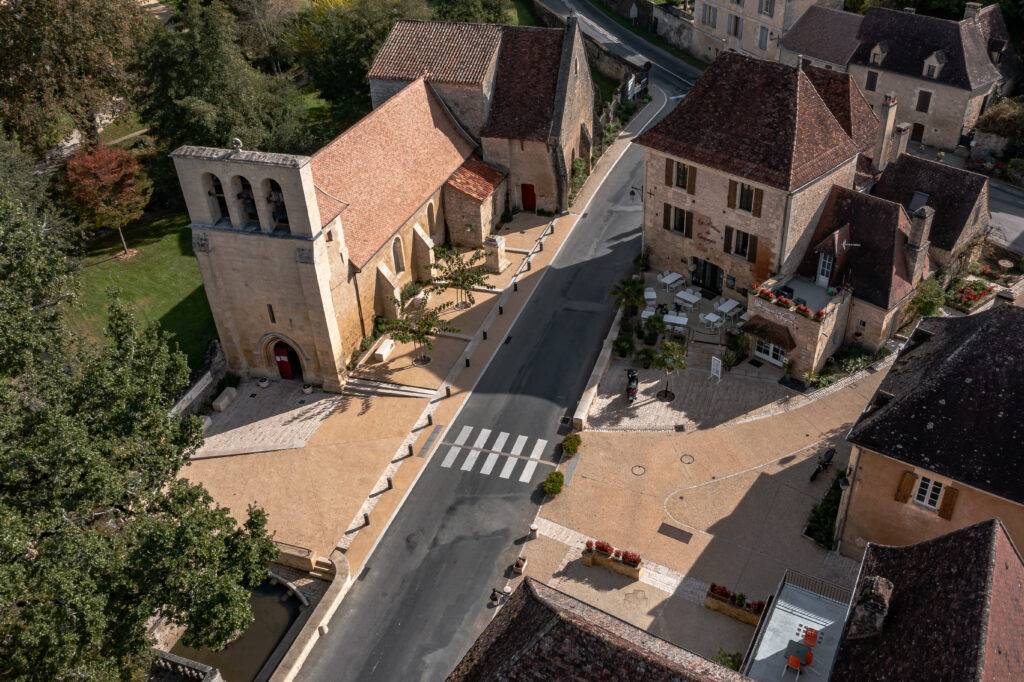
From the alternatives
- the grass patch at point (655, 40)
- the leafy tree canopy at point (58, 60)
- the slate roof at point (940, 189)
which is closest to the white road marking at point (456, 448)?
the slate roof at point (940, 189)

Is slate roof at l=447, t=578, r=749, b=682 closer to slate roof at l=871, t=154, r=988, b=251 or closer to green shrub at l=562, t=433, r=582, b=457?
green shrub at l=562, t=433, r=582, b=457

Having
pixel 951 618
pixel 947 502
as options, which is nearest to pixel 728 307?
pixel 947 502

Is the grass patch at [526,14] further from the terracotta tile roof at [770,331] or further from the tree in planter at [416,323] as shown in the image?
the terracotta tile roof at [770,331]

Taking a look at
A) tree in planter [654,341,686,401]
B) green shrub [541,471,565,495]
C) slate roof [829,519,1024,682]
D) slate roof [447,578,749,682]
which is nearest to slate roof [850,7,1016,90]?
tree in planter [654,341,686,401]

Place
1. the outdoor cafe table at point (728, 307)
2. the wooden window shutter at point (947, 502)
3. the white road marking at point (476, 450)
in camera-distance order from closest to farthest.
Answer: the wooden window shutter at point (947, 502), the white road marking at point (476, 450), the outdoor cafe table at point (728, 307)

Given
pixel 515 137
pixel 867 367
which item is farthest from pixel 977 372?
pixel 515 137

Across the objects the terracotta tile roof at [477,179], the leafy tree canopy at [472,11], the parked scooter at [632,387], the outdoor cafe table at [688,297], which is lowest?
the parked scooter at [632,387]

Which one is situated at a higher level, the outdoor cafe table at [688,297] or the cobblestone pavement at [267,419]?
the outdoor cafe table at [688,297]

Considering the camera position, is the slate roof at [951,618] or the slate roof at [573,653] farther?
the slate roof at [951,618]

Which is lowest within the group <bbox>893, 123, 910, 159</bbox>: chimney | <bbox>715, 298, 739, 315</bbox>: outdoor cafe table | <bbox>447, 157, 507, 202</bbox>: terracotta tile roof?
<bbox>715, 298, 739, 315</bbox>: outdoor cafe table
